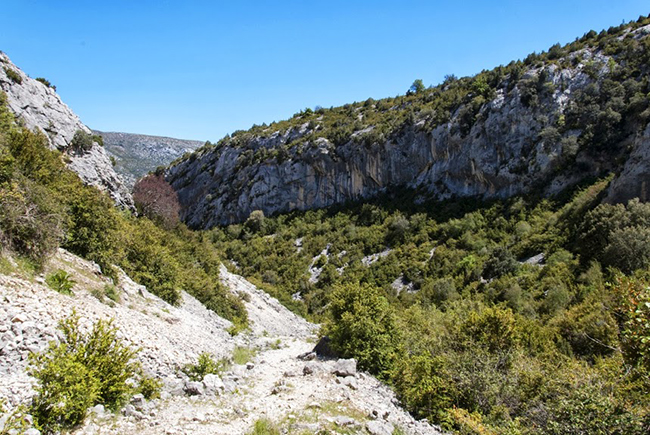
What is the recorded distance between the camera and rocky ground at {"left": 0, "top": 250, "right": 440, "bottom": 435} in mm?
6086

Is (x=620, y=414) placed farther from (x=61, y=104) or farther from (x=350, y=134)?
(x=350, y=134)

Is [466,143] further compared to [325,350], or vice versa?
[466,143]

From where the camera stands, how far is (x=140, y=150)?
111625 mm

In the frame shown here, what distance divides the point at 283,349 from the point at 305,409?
878 cm

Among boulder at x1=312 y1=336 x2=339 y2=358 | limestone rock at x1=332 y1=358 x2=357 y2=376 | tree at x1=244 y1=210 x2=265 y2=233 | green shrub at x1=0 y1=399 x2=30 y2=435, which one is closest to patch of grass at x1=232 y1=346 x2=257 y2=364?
boulder at x1=312 y1=336 x2=339 y2=358

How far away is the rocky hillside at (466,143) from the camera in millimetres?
33156

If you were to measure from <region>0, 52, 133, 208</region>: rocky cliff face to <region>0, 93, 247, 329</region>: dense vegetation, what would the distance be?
173 cm

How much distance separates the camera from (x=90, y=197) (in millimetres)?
13648

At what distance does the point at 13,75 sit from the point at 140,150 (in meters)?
98.4

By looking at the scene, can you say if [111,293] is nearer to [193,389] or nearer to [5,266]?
[5,266]

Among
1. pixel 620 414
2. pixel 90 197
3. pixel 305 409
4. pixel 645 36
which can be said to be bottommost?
pixel 305 409

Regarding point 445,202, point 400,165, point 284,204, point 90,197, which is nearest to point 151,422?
point 90,197

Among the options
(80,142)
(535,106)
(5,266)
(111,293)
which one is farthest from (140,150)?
(5,266)

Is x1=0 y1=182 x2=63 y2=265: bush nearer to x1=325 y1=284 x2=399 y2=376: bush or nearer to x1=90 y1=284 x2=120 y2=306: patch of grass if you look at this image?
x1=90 y1=284 x2=120 y2=306: patch of grass
